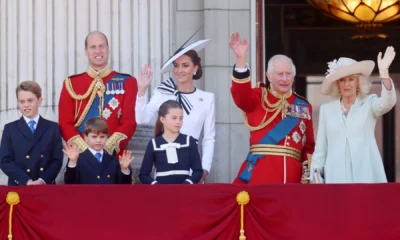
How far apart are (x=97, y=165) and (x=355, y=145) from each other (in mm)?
1866

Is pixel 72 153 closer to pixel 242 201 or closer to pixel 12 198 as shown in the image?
pixel 12 198

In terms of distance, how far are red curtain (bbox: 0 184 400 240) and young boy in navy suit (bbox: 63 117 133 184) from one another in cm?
47

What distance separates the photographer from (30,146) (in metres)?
10.9

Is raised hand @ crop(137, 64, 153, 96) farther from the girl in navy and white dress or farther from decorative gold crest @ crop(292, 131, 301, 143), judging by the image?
decorative gold crest @ crop(292, 131, 301, 143)

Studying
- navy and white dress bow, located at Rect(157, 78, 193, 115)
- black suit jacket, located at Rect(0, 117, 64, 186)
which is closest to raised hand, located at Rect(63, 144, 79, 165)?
black suit jacket, located at Rect(0, 117, 64, 186)

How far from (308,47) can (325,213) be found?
Answer: 7.16 meters

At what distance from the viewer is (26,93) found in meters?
10.9

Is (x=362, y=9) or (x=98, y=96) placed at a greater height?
(x=362, y=9)

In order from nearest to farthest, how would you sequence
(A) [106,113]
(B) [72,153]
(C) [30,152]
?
1. (B) [72,153]
2. (C) [30,152]
3. (A) [106,113]

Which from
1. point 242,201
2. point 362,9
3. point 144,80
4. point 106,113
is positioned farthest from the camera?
point 362,9

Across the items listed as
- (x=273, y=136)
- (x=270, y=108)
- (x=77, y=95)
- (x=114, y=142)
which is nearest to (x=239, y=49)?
(x=270, y=108)

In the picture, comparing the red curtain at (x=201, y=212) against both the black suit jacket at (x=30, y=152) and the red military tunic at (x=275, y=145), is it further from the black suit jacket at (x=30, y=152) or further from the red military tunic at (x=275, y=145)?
the red military tunic at (x=275, y=145)

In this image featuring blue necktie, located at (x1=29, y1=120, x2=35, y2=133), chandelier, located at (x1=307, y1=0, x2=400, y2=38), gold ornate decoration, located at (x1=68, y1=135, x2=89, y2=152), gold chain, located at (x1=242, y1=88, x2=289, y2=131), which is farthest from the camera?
chandelier, located at (x1=307, y1=0, x2=400, y2=38)

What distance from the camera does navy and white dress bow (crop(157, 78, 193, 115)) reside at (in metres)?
11.3
